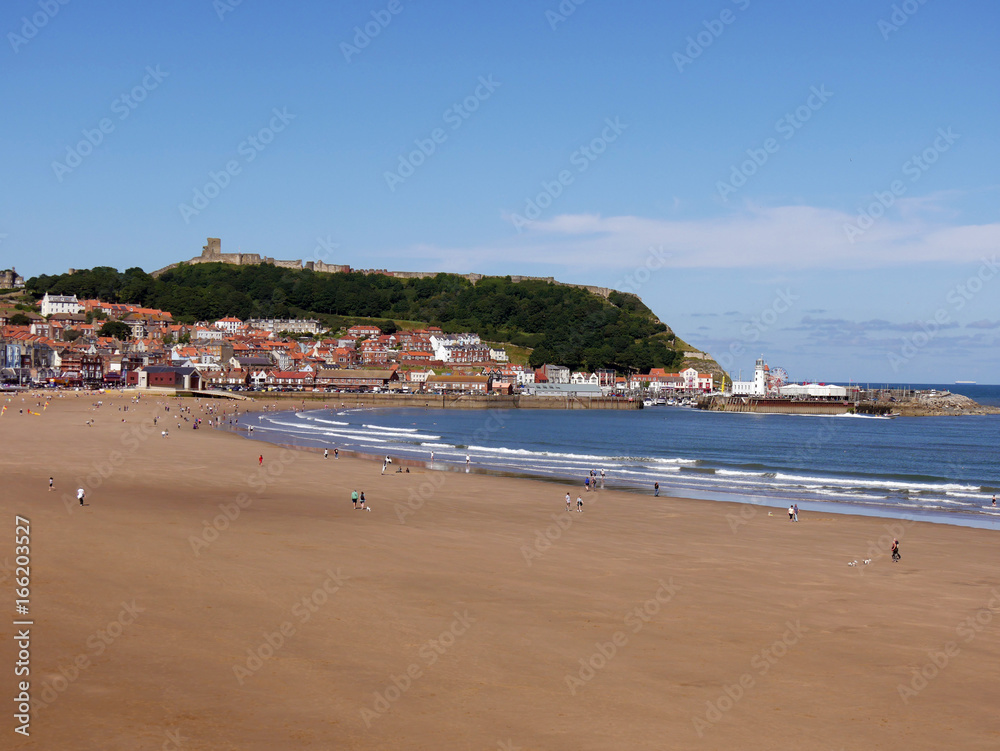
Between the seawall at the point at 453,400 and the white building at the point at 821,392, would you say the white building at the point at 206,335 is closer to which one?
the seawall at the point at 453,400

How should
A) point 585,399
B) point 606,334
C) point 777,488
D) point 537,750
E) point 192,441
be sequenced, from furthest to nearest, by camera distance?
point 606,334, point 585,399, point 192,441, point 777,488, point 537,750

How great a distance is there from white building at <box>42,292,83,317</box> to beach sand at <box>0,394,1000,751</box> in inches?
6584

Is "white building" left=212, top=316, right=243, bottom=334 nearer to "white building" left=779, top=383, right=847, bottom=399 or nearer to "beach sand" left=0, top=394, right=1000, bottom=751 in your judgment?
"white building" left=779, top=383, right=847, bottom=399

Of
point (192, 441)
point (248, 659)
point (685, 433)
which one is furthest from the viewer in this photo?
point (685, 433)

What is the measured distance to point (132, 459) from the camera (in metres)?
38.0

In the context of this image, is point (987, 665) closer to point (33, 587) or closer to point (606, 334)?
point (33, 587)

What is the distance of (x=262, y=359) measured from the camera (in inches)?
5640

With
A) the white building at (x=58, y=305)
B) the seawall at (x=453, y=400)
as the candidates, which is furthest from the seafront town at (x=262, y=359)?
the seawall at (x=453, y=400)

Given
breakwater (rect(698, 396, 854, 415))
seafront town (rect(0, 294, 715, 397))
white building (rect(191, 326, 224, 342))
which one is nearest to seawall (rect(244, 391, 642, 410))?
seafront town (rect(0, 294, 715, 397))

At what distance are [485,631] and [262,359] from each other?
135073 mm

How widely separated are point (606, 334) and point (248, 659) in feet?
605

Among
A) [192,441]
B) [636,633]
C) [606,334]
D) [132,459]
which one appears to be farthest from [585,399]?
[636,633]

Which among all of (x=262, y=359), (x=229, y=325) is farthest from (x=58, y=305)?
(x=262, y=359)

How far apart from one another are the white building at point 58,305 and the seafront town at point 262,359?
20 cm
